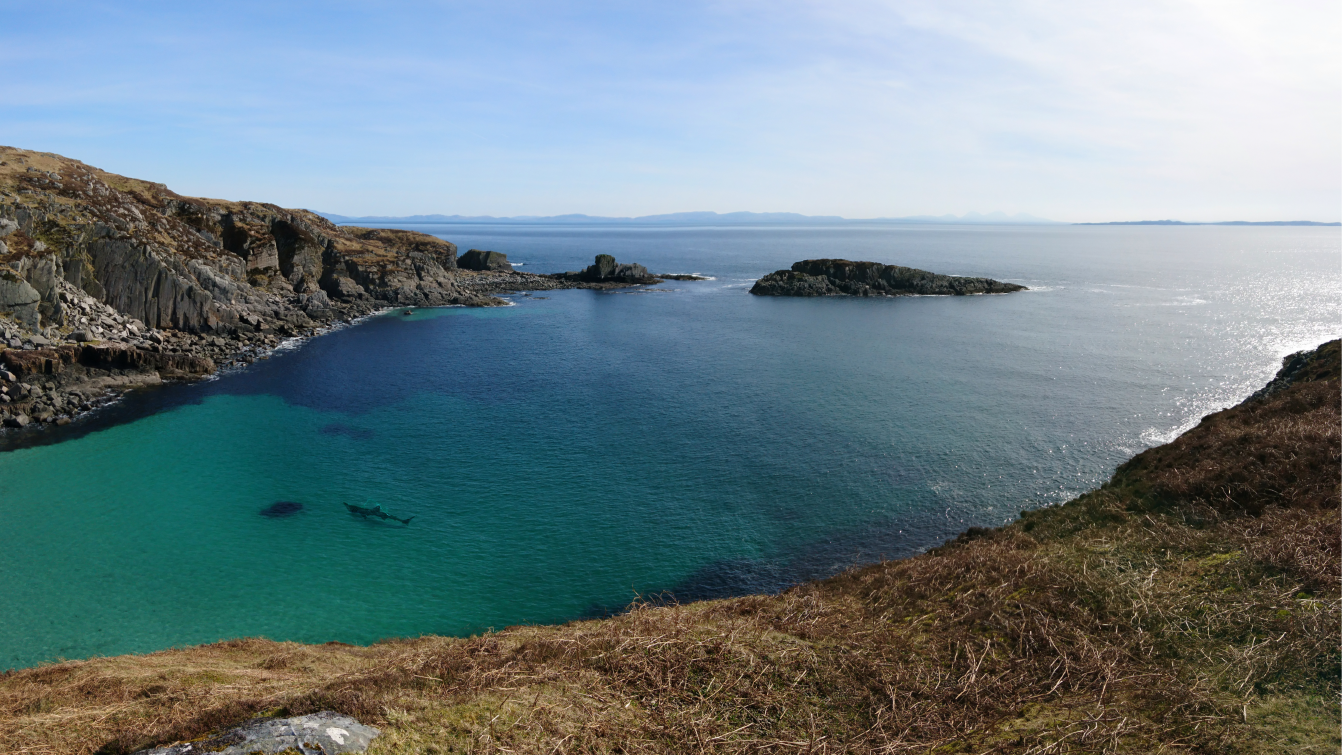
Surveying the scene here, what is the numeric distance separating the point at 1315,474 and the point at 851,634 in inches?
675

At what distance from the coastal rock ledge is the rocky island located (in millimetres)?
57563

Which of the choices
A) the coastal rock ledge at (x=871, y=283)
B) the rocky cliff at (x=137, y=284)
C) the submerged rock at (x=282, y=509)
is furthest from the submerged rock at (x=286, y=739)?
the coastal rock ledge at (x=871, y=283)

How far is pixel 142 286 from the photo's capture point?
70.0 meters

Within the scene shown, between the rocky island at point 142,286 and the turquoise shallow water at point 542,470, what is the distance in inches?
224

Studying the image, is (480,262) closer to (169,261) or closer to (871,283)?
(169,261)

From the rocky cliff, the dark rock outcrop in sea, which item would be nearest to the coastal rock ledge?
the dark rock outcrop in sea

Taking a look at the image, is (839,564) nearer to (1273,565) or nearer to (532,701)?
(1273,565)

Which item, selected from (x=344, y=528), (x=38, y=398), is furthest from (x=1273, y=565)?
(x=38, y=398)

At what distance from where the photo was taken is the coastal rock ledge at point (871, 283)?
421 ft

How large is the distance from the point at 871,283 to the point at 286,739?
13265 centimetres

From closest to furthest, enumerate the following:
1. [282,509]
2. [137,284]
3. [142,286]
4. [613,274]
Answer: [282,509] < [137,284] < [142,286] < [613,274]

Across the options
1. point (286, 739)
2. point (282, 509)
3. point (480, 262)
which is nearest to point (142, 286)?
point (282, 509)

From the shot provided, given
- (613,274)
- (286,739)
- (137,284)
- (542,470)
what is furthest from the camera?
(613,274)

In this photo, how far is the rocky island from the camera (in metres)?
56.3
